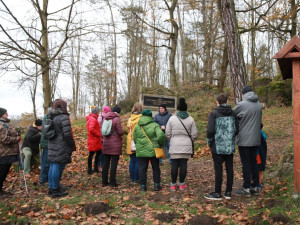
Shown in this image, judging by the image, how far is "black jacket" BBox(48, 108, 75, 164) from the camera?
5.45m

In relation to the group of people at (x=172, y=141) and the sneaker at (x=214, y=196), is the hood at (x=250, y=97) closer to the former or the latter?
the group of people at (x=172, y=141)

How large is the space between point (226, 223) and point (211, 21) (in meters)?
17.7

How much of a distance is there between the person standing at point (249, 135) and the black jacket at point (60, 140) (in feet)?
11.3

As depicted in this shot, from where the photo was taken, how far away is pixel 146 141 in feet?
19.1

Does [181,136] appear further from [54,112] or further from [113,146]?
[54,112]

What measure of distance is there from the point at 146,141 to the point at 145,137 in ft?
0.31

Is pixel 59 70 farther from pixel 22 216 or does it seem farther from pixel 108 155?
pixel 22 216

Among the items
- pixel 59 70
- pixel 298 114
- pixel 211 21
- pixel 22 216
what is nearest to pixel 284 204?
pixel 298 114

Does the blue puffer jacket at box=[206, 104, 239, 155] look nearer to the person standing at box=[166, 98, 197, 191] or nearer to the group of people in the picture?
the group of people

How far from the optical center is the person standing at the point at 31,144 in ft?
22.9

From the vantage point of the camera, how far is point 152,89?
35.8 feet

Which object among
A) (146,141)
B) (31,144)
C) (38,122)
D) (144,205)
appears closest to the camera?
(144,205)

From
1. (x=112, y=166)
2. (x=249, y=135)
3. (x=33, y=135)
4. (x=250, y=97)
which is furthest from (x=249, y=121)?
(x=33, y=135)

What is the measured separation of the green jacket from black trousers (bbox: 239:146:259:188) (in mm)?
1666
